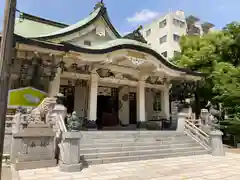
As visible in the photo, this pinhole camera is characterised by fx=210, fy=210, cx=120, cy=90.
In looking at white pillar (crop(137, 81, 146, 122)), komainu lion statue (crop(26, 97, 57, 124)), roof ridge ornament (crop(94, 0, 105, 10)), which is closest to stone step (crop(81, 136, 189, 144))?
komainu lion statue (crop(26, 97, 57, 124))

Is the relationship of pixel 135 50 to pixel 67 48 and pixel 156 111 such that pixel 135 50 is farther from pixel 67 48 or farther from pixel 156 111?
pixel 156 111

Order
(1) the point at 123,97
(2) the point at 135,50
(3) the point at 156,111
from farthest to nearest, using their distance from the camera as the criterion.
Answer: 1. (3) the point at 156,111
2. (1) the point at 123,97
3. (2) the point at 135,50

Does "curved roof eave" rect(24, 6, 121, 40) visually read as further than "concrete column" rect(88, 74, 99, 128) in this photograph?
Yes

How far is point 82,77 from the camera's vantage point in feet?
40.4

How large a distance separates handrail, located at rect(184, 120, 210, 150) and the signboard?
7.79 metres

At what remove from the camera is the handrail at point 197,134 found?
10529mm

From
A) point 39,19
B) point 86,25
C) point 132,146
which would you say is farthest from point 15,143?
point 39,19

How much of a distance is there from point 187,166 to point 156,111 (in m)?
9.52

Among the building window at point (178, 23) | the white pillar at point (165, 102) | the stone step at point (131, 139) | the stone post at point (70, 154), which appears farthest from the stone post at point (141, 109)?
the building window at point (178, 23)

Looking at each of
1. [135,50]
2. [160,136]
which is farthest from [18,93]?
[160,136]

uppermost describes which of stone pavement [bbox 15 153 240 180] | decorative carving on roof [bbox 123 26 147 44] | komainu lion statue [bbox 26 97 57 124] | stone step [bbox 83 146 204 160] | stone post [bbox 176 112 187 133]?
decorative carving on roof [bbox 123 26 147 44]

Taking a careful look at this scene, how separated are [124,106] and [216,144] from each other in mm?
7336

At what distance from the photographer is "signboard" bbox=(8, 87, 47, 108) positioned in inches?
364

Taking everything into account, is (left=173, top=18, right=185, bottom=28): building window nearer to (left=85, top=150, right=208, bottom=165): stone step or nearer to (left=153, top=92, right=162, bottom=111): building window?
(left=153, top=92, right=162, bottom=111): building window
